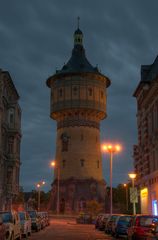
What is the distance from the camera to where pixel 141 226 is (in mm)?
22297

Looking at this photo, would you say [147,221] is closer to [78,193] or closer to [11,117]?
[11,117]

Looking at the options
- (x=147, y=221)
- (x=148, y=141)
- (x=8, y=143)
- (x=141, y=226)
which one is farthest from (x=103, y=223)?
(x=8, y=143)

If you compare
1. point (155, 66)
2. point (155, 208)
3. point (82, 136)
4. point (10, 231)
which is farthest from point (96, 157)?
point (10, 231)

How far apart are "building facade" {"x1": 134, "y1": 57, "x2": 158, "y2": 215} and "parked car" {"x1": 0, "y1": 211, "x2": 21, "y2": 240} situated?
81.0 ft

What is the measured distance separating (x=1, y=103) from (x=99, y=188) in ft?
110

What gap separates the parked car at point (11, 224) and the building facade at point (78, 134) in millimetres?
57168

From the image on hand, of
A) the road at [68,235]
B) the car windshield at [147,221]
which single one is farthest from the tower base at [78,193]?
the car windshield at [147,221]

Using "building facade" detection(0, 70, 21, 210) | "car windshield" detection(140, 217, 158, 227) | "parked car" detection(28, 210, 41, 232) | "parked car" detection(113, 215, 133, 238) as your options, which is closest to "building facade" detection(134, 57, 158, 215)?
"parked car" detection(28, 210, 41, 232)

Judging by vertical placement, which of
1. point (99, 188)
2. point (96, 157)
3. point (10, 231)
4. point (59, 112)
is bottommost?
point (10, 231)

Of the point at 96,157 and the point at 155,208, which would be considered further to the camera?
the point at 96,157

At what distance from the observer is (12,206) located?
2662 inches

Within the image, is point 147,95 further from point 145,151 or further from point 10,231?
point 10,231

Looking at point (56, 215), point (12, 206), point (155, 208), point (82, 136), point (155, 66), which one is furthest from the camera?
point (82, 136)

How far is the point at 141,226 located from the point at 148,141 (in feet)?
104
